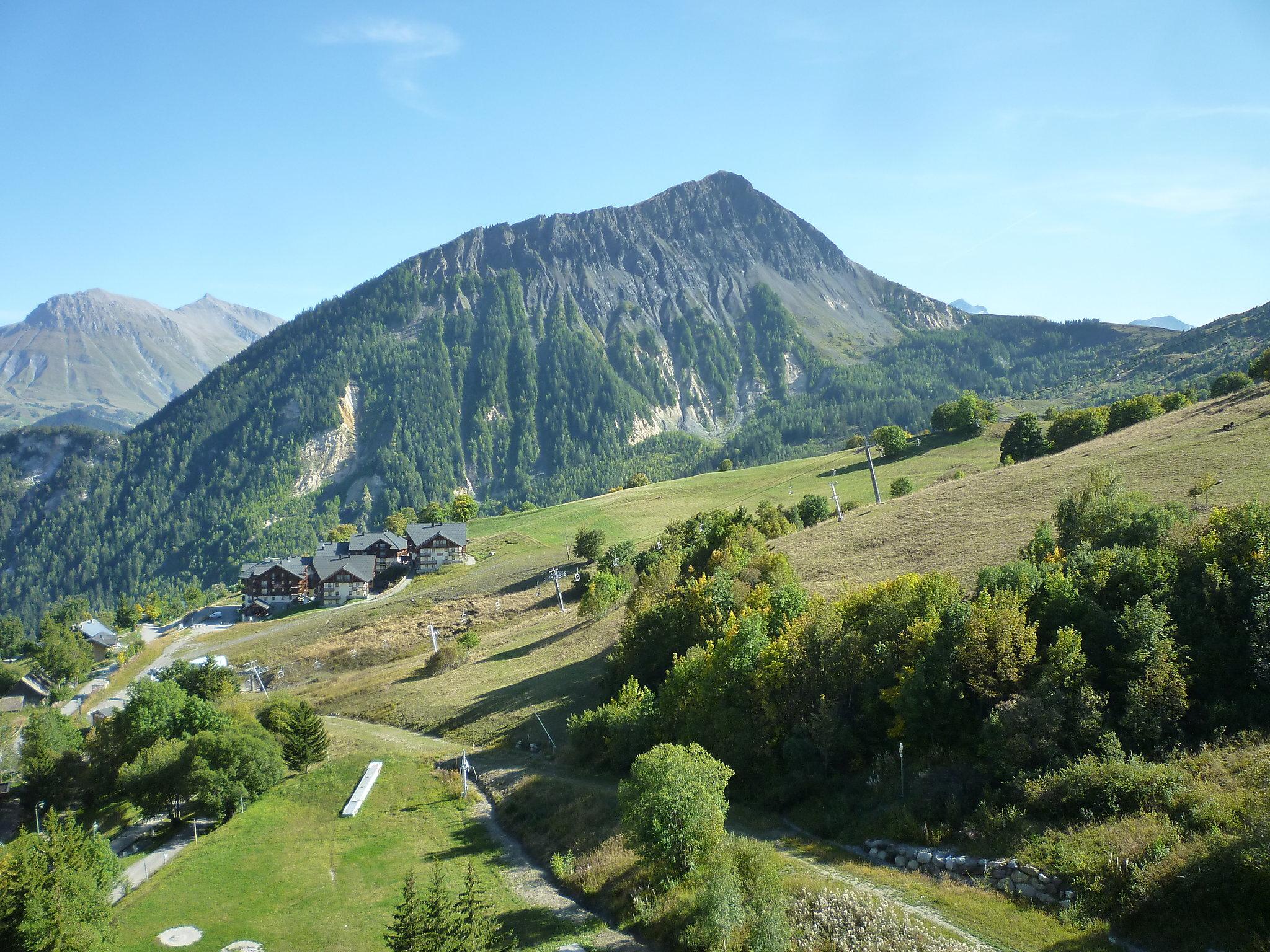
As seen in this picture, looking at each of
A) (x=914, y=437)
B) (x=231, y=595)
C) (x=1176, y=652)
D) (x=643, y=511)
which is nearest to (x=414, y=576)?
(x=643, y=511)

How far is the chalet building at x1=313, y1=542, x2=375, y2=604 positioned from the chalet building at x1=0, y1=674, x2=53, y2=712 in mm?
40451

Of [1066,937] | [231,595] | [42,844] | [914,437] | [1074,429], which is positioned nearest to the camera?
[1066,937]

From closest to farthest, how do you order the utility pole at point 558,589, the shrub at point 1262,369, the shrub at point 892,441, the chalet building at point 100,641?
1. the shrub at point 1262,369
2. the utility pole at point 558,589
3. the shrub at point 892,441
4. the chalet building at point 100,641

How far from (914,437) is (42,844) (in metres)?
128

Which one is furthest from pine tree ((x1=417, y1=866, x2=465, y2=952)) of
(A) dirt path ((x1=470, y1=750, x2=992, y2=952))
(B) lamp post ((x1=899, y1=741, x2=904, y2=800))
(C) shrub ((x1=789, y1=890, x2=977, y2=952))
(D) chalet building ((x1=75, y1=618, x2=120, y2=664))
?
(D) chalet building ((x1=75, y1=618, x2=120, y2=664))

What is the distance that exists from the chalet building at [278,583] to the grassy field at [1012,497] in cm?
10595

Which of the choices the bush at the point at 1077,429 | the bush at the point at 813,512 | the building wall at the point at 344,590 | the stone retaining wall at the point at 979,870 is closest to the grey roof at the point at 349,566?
the building wall at the point at 344,590

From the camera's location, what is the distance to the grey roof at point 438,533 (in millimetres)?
137625

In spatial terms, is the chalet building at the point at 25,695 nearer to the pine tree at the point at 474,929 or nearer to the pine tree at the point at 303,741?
the pine tree at the point at 303,741

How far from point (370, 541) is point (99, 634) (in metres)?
54.3

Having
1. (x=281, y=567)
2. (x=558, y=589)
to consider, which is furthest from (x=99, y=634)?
(x=558, y=589)

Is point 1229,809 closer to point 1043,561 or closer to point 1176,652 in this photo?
point 1176,652

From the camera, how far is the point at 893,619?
107 feet

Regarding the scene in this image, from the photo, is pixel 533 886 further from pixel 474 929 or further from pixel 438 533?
pixel 438 533
